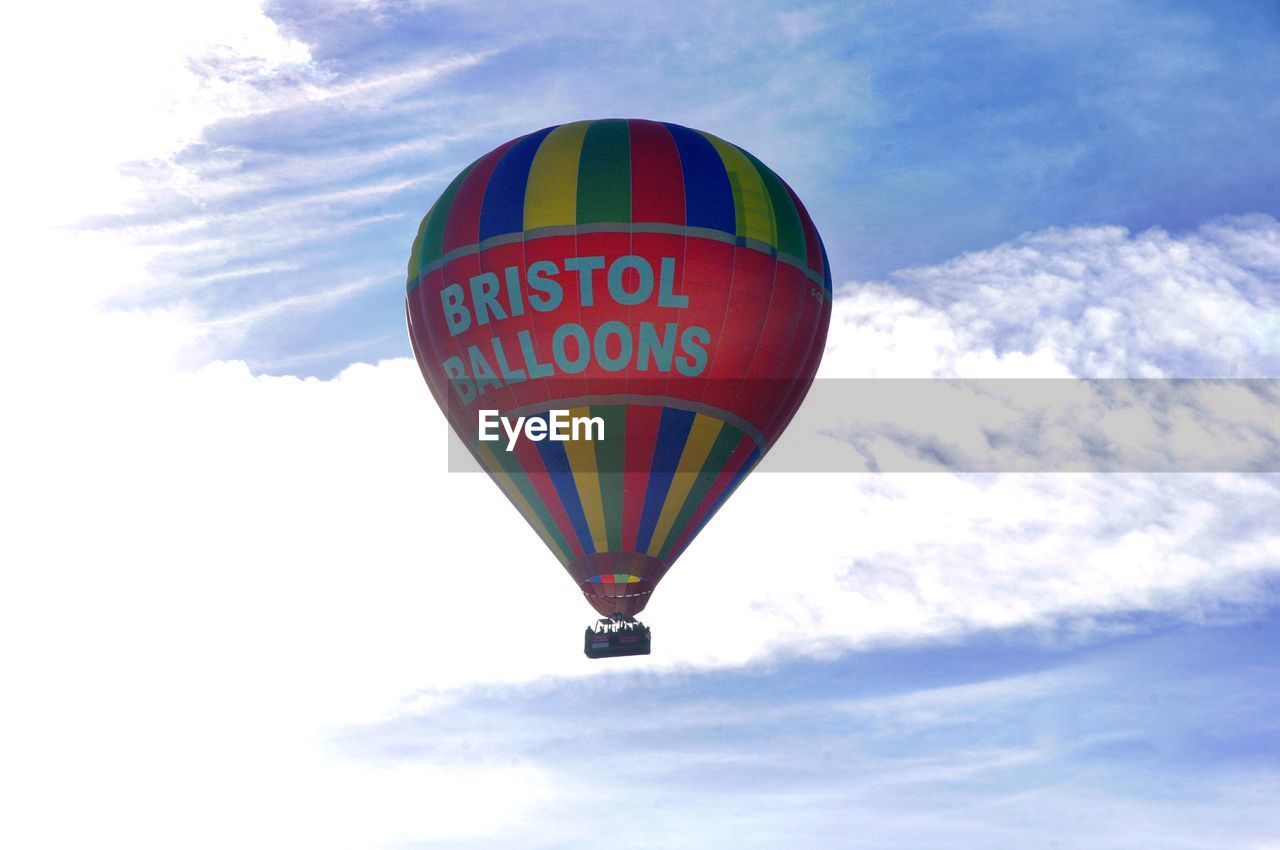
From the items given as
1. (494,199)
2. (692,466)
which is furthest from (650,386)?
(494,199)

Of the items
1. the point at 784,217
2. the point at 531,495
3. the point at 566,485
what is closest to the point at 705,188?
the point at 784,217

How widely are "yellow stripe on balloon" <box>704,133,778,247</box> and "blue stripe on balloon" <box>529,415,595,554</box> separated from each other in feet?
19.1

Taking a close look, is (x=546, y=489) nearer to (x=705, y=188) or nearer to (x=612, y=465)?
(x=612, y=465)

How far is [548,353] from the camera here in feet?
151

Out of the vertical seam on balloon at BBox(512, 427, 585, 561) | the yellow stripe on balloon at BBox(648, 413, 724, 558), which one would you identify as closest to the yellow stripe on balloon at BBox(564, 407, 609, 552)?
the vertical seam on balloon at BBox(512, 427, 585, 561)

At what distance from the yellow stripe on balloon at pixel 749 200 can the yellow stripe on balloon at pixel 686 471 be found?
3974 millimetres

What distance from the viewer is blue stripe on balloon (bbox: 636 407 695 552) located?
1829 inches

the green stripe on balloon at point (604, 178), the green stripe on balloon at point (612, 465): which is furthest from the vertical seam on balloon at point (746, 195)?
the green stripe on balloon at point (612, 465)

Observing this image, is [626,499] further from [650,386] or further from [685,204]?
[685,204]

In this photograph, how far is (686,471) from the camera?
46.9 metres

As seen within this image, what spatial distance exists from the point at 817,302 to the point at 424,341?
27.8 feet

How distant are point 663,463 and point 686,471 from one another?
1.97ft

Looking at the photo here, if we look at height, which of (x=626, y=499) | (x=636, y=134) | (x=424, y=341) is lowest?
(x=626, y=499)

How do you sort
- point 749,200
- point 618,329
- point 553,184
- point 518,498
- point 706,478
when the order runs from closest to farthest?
point 618,329, point 553,184, point 749,200, point 706,478, point 518,498
